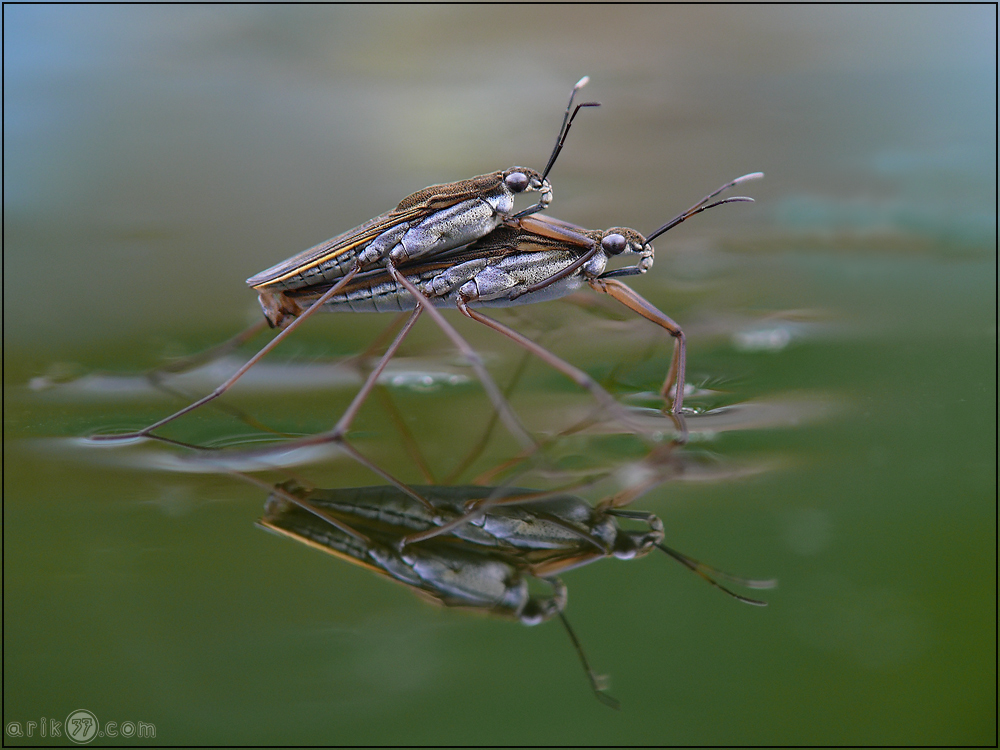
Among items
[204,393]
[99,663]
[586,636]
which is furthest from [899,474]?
[204,393]

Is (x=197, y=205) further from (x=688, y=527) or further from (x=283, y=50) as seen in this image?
(x=688, y=527)

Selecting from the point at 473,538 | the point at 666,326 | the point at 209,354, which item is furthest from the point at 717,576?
the point at 209,354

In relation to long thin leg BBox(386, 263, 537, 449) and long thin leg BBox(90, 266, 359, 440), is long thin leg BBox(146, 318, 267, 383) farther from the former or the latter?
long thin leg BBox(386, 263, 537, 449)

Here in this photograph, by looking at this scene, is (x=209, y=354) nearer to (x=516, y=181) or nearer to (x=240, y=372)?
(x=240, y=372)

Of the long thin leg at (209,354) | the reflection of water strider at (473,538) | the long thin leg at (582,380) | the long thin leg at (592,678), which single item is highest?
the long thin leg at (582,380)

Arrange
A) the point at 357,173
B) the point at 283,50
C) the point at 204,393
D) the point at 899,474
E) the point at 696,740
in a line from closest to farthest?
the point at 696,740 < the point at 899,474 < the point at 204,393 < the point at 357,173 < the point at 283,50

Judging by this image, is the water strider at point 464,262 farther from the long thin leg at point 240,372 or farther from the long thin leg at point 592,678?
the long thin leg at point 592,678

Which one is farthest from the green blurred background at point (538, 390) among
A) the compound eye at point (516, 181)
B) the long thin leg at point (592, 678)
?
the compound eye at point (516, 181)
